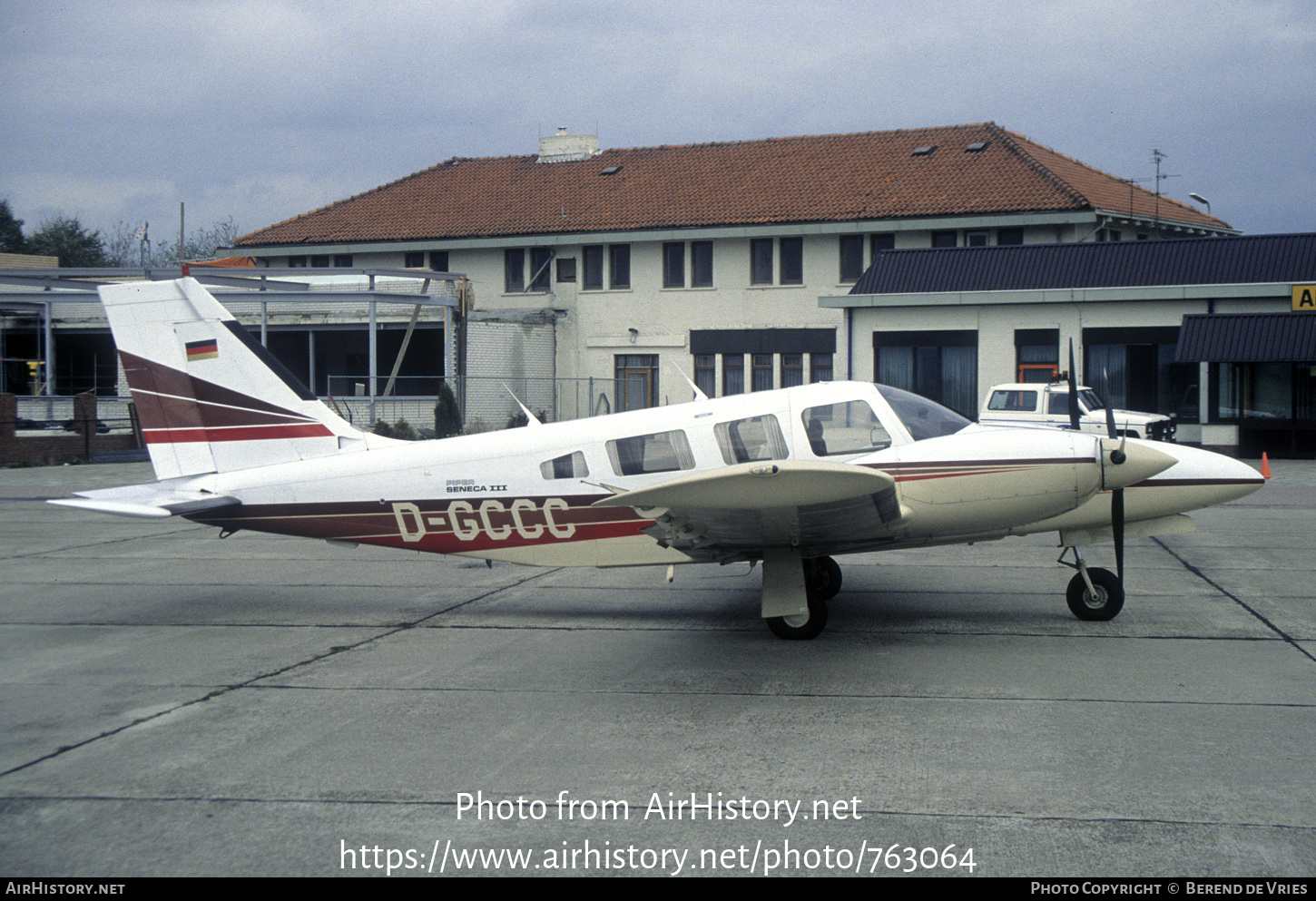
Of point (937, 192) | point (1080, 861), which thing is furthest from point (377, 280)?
point (1080, 861)

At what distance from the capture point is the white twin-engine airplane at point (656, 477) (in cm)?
834

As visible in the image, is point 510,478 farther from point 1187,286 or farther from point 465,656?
point 1187,286

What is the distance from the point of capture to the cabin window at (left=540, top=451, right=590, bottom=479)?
9320 mm

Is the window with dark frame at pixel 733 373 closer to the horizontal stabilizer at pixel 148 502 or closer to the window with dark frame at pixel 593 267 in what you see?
the window with dark frame at pixel 593 267

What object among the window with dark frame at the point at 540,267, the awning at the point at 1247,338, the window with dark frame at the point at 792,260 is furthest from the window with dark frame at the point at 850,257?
the awning at the point at 1247,338

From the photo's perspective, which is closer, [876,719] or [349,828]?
[349,828]

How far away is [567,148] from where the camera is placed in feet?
148

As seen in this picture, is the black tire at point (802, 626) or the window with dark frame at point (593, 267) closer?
the black tire at point (802, 626)

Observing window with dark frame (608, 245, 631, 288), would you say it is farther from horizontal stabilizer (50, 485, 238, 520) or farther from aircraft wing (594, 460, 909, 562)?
aircraft wing (594, 460, 909, 562)

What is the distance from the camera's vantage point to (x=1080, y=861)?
176 inches

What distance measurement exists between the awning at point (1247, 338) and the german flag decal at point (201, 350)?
991 inches

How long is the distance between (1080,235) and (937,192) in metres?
4.75

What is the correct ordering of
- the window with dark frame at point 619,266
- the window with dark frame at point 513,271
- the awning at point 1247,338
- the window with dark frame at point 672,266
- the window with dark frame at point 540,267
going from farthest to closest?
the window with dark frame at point 513,271 < the window with dark frame at point 540,267 < the window with dark frame at point 619,266 < the window with dark frame at point 672,266 < the awning at point 1247,338

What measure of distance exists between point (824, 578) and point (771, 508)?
2481mm
